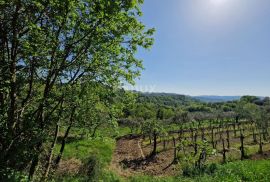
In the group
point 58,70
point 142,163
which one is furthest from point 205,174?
point 142,163

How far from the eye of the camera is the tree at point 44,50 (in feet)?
27.1

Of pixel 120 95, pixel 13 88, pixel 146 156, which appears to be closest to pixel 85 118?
pixel 120 95

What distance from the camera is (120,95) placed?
41.2 feet

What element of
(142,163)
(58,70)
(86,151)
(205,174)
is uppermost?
(58,70)

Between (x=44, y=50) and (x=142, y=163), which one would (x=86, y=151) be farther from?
(x=44, y=50)

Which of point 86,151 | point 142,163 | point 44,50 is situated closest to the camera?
point 44,50

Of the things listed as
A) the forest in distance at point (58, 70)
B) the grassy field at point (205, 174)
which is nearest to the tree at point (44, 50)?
the forest in distance at point (58, 70)

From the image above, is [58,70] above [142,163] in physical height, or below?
above

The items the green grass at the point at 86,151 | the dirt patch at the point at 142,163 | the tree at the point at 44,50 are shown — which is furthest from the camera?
the green grass at the point at 86,151

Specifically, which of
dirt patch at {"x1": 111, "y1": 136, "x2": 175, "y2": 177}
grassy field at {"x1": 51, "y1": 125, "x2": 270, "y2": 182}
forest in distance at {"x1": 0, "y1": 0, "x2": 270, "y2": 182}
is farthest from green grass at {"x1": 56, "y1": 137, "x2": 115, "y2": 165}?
forest in distance at {"x1": 0, "y1": 0, "x2": 270, "y2": 182}

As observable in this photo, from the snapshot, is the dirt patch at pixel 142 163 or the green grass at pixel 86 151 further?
the green grass at pixel 86 151

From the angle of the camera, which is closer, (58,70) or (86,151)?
(58,70)

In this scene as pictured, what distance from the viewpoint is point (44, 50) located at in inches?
322

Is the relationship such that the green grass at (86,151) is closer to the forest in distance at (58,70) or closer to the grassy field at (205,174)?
the grassy field at (205,174)
